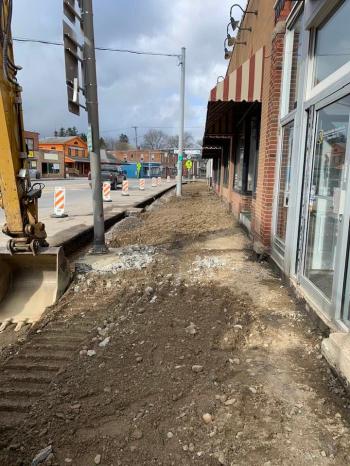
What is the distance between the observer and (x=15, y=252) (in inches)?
204

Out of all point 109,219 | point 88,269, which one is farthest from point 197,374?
point 109,219

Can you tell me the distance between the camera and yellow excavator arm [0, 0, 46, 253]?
4555 mm

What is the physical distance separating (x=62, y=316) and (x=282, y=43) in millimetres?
5064

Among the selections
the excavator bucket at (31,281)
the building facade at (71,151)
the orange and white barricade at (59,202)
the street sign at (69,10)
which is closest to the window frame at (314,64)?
the excavator bucket at (31,281)

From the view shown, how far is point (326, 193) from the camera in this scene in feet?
13.8

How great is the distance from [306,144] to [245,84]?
325cm

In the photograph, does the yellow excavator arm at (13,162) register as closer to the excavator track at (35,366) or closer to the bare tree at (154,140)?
the excavator track at (35,366)

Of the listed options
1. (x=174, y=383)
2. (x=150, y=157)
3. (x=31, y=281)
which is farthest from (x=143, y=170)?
(x=174, y=383)

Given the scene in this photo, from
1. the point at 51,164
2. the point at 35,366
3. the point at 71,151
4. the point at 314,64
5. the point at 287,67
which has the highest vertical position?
the point at 71,151

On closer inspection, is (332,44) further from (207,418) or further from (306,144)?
(207,418)

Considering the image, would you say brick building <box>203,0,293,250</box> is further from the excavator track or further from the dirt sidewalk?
the excavator track

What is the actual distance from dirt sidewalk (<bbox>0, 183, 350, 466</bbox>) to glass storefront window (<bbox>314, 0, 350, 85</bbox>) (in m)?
2.67

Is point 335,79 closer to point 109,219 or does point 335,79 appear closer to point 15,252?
point 15,252

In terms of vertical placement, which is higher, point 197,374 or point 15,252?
point 15,252
